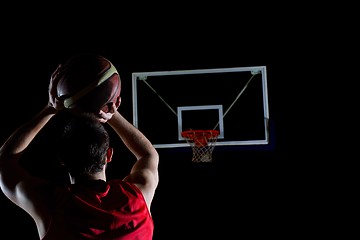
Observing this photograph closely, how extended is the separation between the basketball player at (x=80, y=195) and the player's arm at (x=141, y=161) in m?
0.04

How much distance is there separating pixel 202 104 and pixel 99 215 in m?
3.53

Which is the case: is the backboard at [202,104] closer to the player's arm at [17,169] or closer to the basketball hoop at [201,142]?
the basketball hoop at [201,142]

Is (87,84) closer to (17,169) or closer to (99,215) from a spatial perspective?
(17,169)

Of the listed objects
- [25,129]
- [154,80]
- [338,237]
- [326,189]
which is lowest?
[338,237]

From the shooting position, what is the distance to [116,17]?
5281 millimetres

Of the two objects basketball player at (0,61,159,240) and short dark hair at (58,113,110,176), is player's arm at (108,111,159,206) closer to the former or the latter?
basketball player at (0,61,159,240)

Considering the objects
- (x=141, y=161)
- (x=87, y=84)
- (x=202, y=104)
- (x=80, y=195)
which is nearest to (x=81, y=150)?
(x=80, y=195)

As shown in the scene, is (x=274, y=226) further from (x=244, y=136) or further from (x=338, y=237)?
(x=244, y=136)

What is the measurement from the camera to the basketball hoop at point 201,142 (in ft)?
15.4

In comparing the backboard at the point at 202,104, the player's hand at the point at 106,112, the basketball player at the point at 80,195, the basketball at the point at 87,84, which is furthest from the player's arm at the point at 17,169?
the backboard at the point at 202,104

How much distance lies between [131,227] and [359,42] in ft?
14.1

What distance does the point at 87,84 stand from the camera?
2371 millimetres

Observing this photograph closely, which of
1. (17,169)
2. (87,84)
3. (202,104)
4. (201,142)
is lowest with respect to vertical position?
(17,169)

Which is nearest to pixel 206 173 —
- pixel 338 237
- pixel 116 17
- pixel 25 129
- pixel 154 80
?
pixel 154 80
